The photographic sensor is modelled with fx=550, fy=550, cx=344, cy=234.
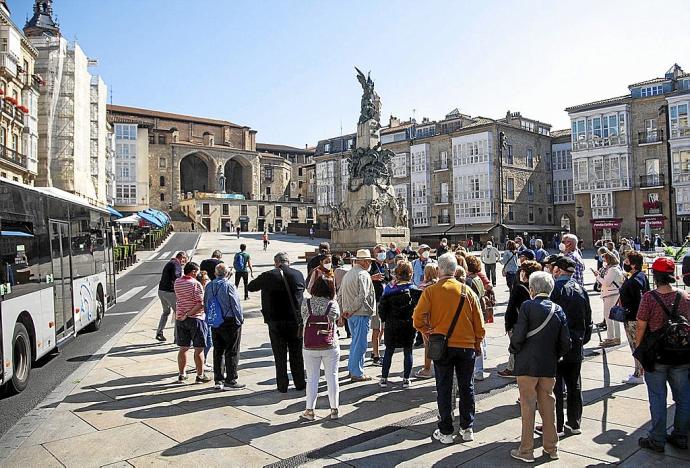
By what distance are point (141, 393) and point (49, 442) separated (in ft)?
5.97

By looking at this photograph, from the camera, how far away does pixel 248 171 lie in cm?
9081

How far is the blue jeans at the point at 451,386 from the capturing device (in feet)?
17.8

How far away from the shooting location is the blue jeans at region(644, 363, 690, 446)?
502 centimetres

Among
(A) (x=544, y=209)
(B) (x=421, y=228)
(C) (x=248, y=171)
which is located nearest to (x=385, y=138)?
(B) (x=421, y=228)

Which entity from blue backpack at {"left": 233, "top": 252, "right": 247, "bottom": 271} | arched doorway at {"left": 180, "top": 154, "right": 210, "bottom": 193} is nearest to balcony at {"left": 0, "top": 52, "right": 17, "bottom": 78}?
blue backpack at {"left": 233, "top": 252, "right": 247, "bottom": 271}

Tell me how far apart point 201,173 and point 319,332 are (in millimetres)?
86589

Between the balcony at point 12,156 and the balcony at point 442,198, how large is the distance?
39.5m

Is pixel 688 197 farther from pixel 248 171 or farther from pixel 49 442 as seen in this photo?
pixel 248 171

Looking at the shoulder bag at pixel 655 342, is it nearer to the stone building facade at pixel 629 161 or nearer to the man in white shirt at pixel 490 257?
the man in white shirt at pixel 490 257

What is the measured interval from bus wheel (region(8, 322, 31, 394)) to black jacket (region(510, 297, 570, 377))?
6435mm

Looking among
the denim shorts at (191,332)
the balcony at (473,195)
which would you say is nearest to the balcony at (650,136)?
the balcony at (473,195)

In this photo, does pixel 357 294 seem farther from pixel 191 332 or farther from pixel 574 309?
pixel 574 309

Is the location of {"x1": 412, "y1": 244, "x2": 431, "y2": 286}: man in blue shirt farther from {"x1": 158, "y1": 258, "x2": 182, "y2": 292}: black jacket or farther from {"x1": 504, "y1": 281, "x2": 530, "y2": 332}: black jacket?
{"x1": 158, "y1": 258, "x2": 182, "y2": 292}: black jacket

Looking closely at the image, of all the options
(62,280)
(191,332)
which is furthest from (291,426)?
(62,280)
